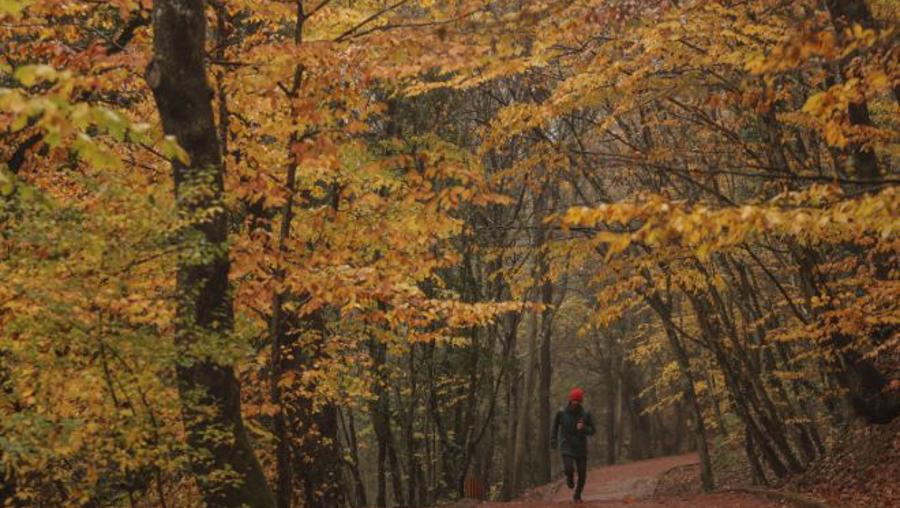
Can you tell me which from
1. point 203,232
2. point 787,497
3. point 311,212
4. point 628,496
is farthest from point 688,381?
point 203,232

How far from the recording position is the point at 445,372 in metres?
18.1

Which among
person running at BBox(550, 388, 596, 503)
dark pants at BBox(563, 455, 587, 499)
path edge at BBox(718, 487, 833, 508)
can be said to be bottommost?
path edge at BBox(718, 487, 833, 508)

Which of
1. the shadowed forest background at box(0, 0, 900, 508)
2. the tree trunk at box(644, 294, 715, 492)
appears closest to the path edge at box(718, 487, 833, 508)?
the shadowed forest background at box(0, 0, 900, 508)

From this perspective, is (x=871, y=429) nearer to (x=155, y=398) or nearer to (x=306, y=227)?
(x=306, y=227)

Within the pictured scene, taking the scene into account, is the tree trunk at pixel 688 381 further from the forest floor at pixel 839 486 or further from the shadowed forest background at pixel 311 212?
the forest floor at pixel 839 486

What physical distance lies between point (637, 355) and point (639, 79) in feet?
48.7

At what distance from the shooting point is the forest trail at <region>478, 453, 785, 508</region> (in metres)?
11.8

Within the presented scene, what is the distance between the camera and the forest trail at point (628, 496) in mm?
11828

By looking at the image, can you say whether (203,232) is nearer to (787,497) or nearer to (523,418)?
(787,497)

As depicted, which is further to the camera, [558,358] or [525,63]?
[558,358]

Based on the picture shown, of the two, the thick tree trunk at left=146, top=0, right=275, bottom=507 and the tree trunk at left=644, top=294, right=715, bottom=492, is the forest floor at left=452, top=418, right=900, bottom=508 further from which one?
the thick tree trunk at left=146, top=0, right=275, bottom=507

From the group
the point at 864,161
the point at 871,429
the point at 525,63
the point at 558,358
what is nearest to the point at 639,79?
the point at 525,63

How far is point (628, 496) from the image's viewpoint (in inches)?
681

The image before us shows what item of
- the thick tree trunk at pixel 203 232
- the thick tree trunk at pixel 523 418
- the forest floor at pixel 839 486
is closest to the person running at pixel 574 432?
the forest floor at pixel 839 486
